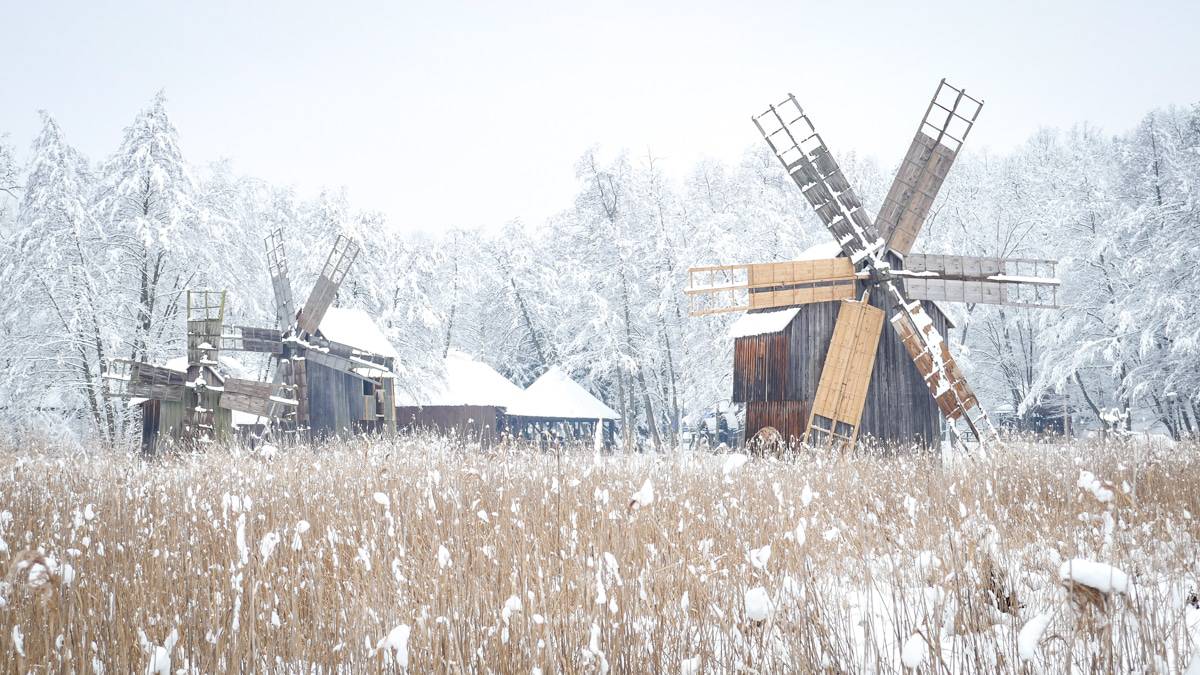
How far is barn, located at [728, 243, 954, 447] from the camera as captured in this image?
1705 cm

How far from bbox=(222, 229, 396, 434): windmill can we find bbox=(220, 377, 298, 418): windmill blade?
1.48 feet

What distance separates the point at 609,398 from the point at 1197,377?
2349 centimetres

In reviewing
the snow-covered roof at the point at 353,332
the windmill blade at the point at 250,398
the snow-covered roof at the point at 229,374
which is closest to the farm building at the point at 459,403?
the snow-covered roof at the point at 353,332

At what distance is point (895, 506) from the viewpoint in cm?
723

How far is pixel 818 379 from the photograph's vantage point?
17.2 meters

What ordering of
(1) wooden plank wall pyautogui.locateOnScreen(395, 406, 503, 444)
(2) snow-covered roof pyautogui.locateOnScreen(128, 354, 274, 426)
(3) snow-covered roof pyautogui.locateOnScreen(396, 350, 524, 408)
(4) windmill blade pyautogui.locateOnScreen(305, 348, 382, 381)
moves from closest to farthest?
(4) windmill blade pyautogui.locateOnScreen(305, 348, 382, 381) < (2) snow-covered roof pyautogui.locateOnScreen(128, 354, 274, 426) < (3) snow-covered roof pyautogui.locateOnScreen(396, 350, 524, 408) < (1) wooden plank wall pyautogui.locateOnScreen(395, 406, 503, 444)

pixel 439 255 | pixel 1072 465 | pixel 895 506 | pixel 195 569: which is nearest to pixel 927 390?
pixel 1072 465

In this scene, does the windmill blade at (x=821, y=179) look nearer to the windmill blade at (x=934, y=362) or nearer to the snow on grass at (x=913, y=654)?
the windmill blade at (x=934, y=362)

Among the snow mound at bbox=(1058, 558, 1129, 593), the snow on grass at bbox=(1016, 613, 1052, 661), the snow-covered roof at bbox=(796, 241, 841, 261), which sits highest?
the snow-covered roof at bbox=(796, 241, 841, 261)

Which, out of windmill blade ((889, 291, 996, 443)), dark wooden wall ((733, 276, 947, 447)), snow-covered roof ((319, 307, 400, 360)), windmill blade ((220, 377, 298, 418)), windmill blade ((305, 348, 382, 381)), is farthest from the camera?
snow-covered roof ((319, 307, 400, 360))

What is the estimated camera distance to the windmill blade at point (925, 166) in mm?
17781

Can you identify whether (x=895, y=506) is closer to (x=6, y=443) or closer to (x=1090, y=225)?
(x=6, y=443)

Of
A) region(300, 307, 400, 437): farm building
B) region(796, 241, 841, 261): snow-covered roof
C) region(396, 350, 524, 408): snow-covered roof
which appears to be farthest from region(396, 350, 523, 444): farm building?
region(796, 241, 841, 261): snow-covered roof

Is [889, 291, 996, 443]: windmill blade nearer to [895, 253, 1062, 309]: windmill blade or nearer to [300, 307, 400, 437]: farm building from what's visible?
[895, 253, 1062, 309]: windmill blade
